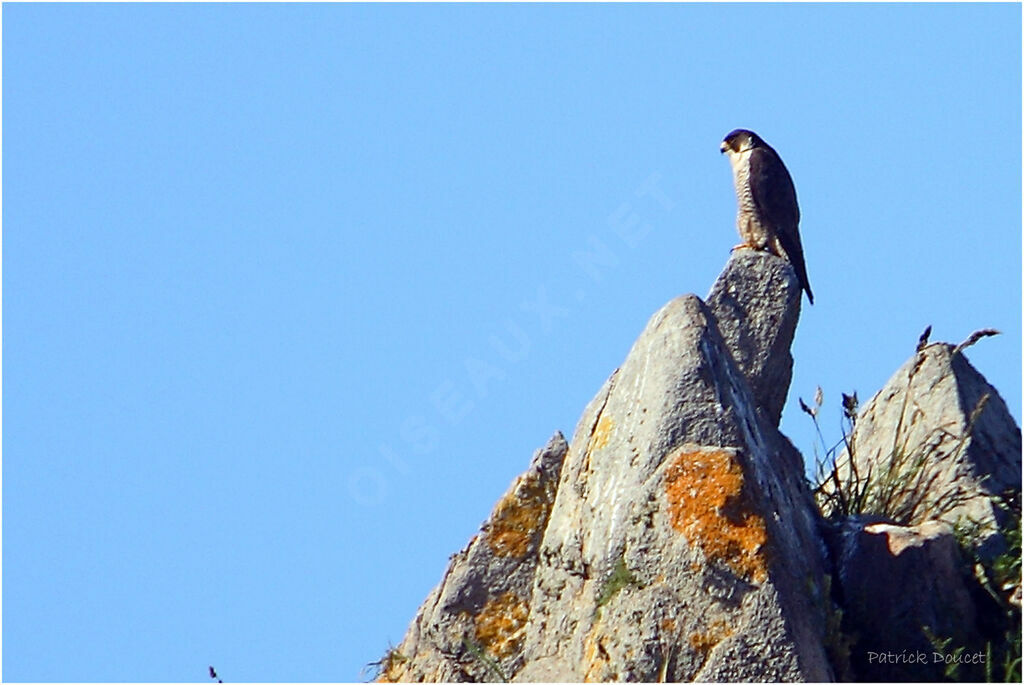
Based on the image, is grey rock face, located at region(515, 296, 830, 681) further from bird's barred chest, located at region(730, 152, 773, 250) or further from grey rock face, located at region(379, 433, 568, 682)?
bird's barred chest, located at region(730, 152, 773, 250)

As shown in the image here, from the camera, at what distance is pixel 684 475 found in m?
6.61

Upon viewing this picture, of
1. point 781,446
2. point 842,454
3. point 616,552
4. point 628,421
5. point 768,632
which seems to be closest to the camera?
point 768,632

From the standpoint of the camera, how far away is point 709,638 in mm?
6285

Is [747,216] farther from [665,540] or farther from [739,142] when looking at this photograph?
[665,540]

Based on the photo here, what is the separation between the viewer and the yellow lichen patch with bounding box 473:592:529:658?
23.6 feet

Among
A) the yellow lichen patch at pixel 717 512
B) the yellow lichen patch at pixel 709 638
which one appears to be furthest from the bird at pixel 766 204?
the yellow lichen patch at pixel 709 638

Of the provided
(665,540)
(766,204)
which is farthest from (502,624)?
(766,204)

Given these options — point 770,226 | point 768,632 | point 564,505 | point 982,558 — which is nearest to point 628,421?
point 564,505

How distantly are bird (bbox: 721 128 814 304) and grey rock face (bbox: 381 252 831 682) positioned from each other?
1270 mm

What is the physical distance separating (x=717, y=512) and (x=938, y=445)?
2.20 meters

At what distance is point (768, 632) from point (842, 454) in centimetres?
267

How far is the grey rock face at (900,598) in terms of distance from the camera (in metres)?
6.71

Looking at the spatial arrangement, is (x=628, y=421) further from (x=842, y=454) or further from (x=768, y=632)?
(x=842, y=454)

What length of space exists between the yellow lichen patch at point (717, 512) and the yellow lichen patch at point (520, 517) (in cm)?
112
